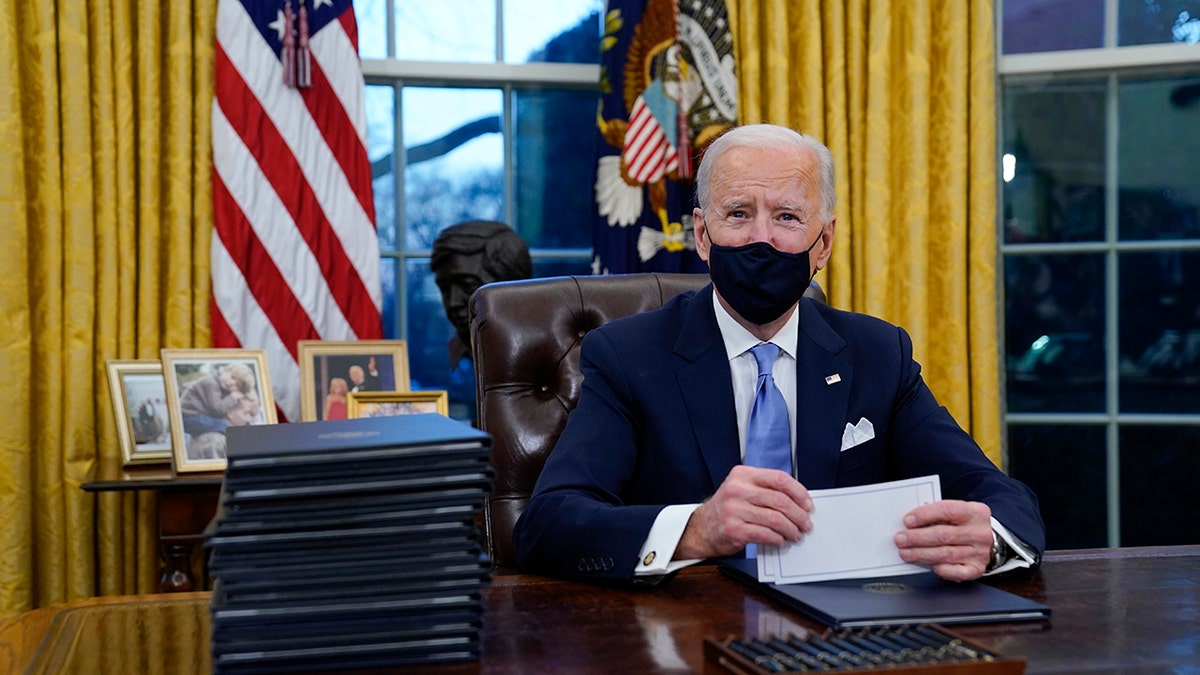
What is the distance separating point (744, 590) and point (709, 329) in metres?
0.62

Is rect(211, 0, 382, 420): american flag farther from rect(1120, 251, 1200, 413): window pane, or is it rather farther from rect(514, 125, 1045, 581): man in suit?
rect(1120, 251, 1200, 413): window pane

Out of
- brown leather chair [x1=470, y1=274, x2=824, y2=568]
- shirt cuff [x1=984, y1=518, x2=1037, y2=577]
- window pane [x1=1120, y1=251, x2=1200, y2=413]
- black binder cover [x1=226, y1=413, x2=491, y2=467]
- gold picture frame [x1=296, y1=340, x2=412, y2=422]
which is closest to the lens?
black binder cover [x1=226, y1=413, x2=491, y2=467]

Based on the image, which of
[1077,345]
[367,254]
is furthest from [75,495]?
[1077,345]

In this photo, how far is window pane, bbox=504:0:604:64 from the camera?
3.53m

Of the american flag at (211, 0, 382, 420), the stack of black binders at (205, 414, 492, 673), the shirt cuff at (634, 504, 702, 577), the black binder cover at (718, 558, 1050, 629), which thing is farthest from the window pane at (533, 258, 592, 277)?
the stack of black binders at (205, 414, 492, 673)

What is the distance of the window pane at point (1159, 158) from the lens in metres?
3.49

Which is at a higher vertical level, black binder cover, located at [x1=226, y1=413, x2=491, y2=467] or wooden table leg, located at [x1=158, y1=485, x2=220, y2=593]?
black binder cover, located at [x1=226, y1=413, x2=491, y2=467]

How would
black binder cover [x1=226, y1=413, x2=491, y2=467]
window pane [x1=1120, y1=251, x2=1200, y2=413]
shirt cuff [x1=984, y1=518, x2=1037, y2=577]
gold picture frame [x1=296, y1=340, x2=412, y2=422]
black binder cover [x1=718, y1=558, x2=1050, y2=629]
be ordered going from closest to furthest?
black binder cover [x1=226, y1=413, x2=491, y2=467]
black binder cover [x1=718, y1=558, x2=1050, y2=629]
shirt cuff [x1=984, y1=518, x2=1037, y2=577]
gold picture frame [x1=296, y1=340, x2=412, y2=422]
window pane [x1=1120, y1=251, x2=1200, y2=413]

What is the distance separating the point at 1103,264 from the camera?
11.6ft

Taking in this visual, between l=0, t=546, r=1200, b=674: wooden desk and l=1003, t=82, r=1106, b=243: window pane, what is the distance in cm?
234

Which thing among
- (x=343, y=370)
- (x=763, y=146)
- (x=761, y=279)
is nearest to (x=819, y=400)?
(x=761, y=279)

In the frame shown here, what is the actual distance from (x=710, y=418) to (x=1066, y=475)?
7.46ft

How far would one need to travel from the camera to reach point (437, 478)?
98 cm

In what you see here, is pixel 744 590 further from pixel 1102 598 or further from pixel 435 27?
pixel 435 27
